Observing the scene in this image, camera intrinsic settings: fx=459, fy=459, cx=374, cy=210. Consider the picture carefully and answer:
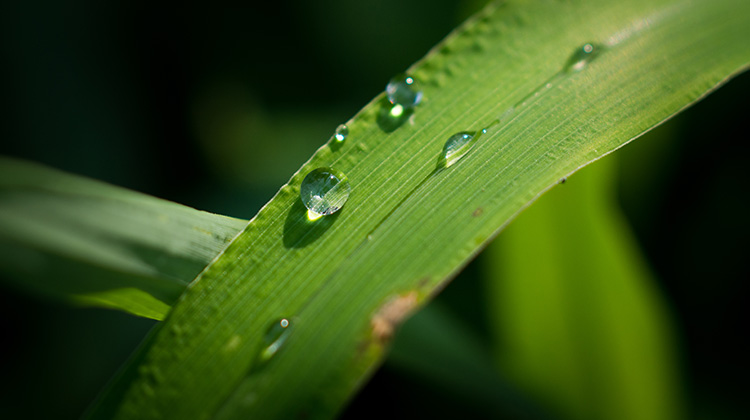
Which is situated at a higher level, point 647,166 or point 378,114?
point 647,166

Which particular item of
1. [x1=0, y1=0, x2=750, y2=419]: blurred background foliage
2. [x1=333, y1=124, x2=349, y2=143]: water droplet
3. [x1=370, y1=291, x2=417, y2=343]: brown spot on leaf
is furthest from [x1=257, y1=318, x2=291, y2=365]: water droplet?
[x1=0, y1=0, x2=750, y2=419]: blurred background foliage

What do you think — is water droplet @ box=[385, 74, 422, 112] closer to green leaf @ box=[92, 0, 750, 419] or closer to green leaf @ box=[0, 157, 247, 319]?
green leaf @ box=[92, 0, 750, 419]

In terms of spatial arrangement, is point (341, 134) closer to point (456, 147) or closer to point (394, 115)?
point (394, 115)

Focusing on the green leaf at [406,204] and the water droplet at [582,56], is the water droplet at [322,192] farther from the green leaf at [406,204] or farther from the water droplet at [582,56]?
the water droplet at [582,56]

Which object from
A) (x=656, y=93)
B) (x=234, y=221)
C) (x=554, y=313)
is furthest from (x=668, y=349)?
(x=234, y=221)

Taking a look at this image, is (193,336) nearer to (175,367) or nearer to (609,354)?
(175,367)

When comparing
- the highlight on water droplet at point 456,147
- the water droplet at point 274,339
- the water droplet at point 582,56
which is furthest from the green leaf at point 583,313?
the water droplet at point 274,339

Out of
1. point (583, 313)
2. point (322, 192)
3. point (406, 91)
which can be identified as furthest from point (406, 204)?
point (583, 313)
